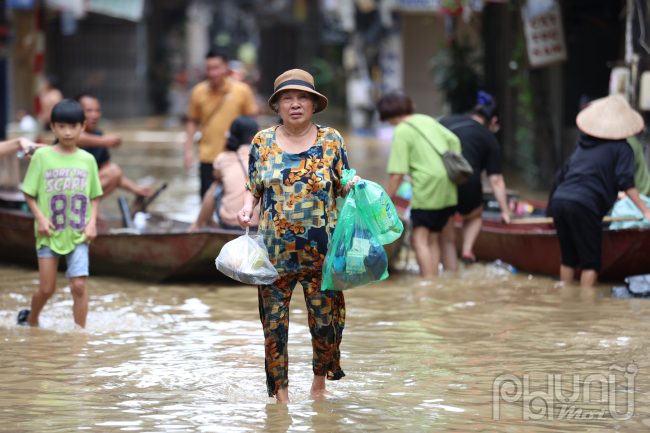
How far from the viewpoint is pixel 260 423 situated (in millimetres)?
4188

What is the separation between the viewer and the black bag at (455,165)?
24.7 feet

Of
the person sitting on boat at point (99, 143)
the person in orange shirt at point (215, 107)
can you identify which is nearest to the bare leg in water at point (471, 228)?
the person in orange shirt at point (215, 107)

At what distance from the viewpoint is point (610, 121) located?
7230 millimetres

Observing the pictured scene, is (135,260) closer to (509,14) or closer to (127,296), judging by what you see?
(127,296)

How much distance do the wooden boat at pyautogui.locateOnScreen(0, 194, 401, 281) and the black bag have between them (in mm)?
1025

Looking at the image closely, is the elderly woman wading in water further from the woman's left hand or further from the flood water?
the flood water

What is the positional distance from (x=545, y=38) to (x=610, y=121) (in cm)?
524

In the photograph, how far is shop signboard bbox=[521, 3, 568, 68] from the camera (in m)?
12.1

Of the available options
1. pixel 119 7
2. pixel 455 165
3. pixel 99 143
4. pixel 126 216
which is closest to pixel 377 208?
pixel 455 165

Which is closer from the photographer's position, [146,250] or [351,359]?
[351,359]

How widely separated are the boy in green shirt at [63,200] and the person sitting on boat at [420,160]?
106 inches

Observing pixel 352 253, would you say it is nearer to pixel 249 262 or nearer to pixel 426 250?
pixel 249 262

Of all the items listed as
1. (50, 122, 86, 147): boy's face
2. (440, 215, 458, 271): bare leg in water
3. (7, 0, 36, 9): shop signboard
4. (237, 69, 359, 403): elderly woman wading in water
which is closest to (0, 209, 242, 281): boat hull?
(50, 122, 86, 147): boy's face

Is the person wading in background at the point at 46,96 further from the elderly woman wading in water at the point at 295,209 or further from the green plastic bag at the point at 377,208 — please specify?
the green plastic bag at the point at 377,208
